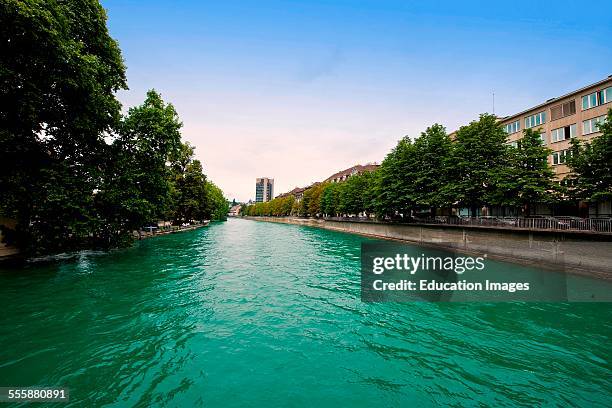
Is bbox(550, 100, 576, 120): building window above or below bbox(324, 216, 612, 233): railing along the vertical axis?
above

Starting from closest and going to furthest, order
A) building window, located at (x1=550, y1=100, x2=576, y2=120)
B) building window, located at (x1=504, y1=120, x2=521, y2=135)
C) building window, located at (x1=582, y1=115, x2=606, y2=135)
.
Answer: building window, located at (x1=582, y1=115, x2=606, y2=135) → building window, located at (x1=550, y1=100, x2=576, y2=120) → building window, located at (x1=504, y1=120, x2=521, y2=135)

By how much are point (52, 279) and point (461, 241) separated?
3532 cm

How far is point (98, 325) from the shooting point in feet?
29.9

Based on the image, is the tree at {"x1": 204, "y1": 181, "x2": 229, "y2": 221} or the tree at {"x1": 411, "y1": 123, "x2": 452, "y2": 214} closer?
the tree at {"x1": 411, "y1": 123, "x2": 452, "y2": 214}

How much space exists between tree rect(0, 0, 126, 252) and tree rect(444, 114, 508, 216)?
35144 mm

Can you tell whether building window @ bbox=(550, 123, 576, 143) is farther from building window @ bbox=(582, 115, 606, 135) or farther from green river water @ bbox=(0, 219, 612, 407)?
green river water @ bbox=(0, 219, 612, 407)

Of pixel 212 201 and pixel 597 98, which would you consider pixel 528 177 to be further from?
pixel 212 201

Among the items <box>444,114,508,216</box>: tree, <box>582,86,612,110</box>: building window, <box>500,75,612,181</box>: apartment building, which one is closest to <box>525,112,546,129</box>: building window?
<box>500,75,612,181</box>: apartment building

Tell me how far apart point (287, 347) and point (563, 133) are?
45.9 metres

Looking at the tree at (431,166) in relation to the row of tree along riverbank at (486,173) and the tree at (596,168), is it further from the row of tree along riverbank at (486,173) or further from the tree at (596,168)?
the tree at (596,168)

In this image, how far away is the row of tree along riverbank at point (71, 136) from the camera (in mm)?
13352

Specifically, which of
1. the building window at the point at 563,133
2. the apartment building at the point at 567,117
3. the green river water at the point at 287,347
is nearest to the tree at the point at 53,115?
the green river water at the point at 287,347

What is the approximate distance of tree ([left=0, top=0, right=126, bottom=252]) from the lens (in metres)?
13.0

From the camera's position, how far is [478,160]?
30781 millimetres
